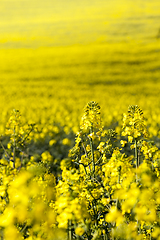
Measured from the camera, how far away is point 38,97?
10984 millimetres

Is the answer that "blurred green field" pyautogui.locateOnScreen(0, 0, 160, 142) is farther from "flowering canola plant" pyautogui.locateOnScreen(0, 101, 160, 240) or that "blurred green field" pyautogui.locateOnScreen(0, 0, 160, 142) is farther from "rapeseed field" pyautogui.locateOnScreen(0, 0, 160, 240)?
"flowering canola plant" pyautogui.locateOnScreen(0, 101, 160, 240)

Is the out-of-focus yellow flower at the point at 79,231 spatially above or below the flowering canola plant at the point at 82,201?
below

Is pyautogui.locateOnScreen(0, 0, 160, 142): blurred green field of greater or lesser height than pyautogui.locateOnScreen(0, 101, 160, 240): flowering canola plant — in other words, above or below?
above

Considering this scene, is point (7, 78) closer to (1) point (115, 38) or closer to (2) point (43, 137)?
(1) point (115, 38)

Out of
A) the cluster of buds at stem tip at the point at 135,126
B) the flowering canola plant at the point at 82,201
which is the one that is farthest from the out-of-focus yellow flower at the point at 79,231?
the cluster of buds at stem tip at the point at 135,126

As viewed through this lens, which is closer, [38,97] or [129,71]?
[38,97]

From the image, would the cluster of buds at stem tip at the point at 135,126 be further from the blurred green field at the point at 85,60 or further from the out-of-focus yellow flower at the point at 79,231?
the blurred green field at the point at 85,60

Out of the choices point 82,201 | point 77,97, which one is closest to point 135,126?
point 82,201

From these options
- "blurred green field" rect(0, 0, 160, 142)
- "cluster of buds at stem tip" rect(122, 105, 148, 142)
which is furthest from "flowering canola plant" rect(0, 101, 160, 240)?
"blurred green field" rect(0, 0, 160, 142)

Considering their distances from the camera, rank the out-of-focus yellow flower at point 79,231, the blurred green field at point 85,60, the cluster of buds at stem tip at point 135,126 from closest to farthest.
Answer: the out-of-focus yellow flower at point 79,231
the cluster of buds at stem tip at point 135,126
the blurred green field at point 85,60

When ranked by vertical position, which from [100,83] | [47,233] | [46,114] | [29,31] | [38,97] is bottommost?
[47,233]

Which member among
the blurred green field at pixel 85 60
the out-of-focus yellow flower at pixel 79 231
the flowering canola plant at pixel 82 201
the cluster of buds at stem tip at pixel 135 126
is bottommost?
the out-of-focus yellow flower at pixel 79 231

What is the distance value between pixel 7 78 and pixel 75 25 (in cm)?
391

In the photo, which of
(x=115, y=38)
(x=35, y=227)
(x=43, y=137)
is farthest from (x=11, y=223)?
(x=115, y=38)
